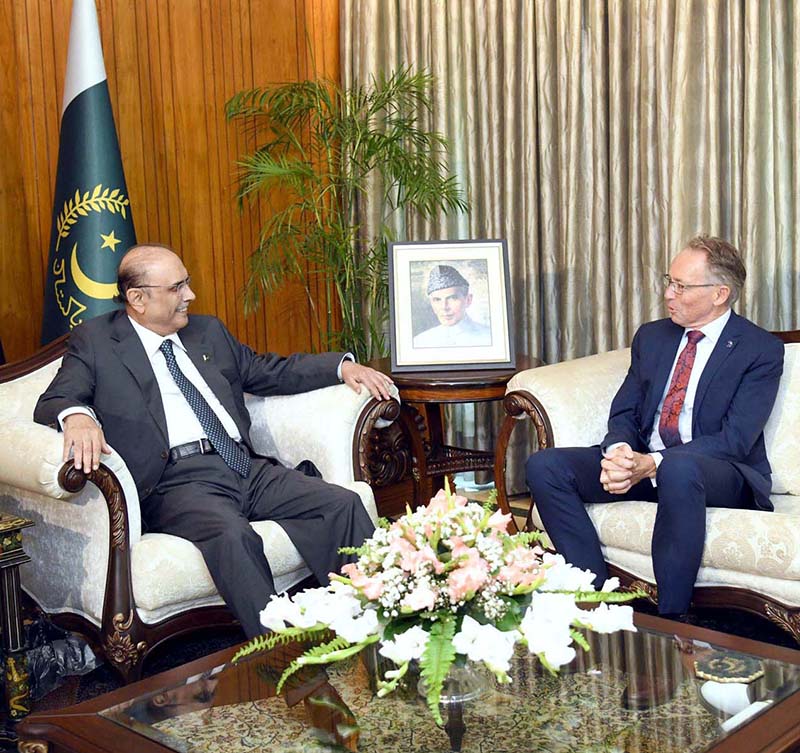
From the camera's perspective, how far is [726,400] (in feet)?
11.1

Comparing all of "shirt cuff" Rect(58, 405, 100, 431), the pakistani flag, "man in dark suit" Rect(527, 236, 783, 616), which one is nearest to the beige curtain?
"man in dark suit" Rect(527, 236, 783, 616)

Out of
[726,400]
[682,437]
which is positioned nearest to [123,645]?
[682,437]

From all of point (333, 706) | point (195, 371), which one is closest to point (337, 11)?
point (195, 371)

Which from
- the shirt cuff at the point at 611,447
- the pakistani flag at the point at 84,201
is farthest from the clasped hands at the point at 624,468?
the pakistani flag at the point at 84,201

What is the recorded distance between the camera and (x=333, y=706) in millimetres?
2027

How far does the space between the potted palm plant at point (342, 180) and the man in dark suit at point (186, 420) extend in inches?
52.3

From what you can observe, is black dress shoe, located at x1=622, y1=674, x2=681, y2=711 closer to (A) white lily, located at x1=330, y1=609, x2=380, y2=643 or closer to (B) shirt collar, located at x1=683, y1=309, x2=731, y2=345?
(A) white lily, located at x1=330, y1=609, x2=380, y2=643

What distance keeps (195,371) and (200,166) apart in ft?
6.09

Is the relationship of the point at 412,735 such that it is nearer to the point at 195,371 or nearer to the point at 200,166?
the point at 195,371

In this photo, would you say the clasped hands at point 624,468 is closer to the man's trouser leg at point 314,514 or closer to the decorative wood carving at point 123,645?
the man's trouser leg at point 314,514

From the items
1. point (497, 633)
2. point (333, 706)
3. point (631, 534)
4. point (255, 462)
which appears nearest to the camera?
point (497, 633)

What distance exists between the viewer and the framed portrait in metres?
4.19

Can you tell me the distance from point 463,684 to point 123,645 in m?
1.31

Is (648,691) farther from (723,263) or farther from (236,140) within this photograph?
(236,140)
